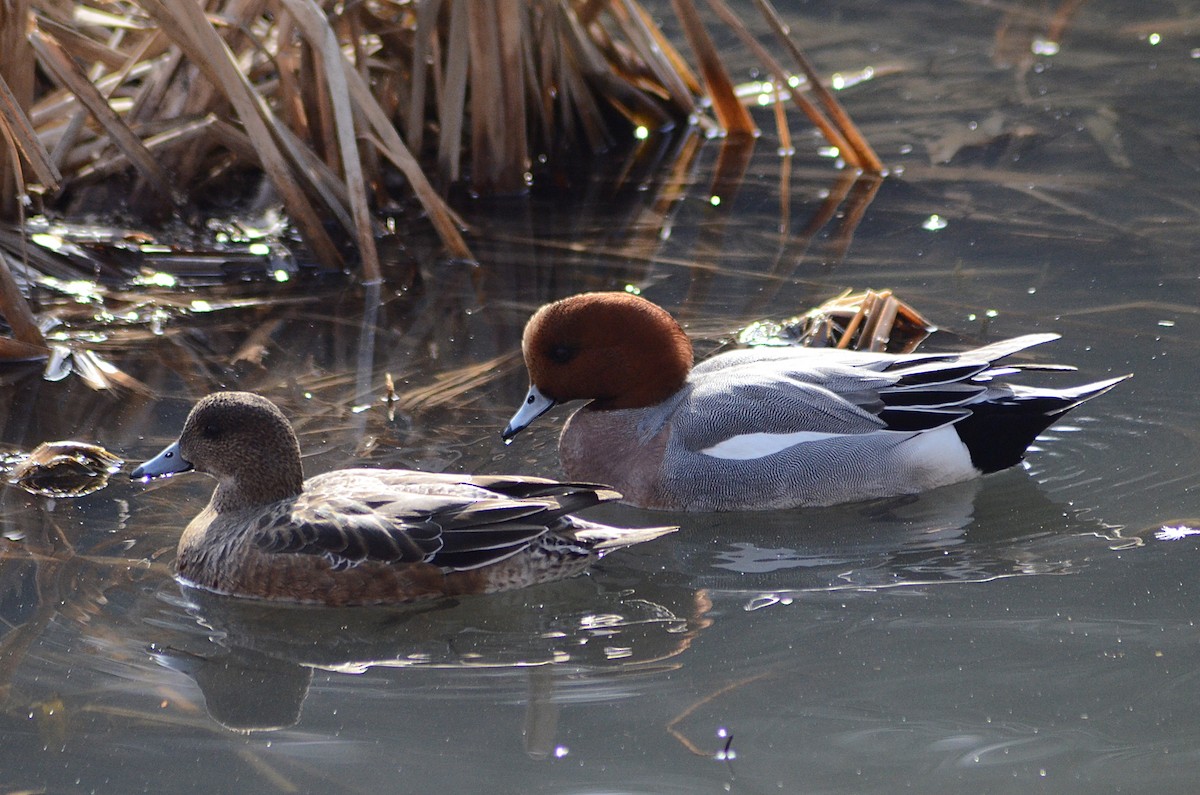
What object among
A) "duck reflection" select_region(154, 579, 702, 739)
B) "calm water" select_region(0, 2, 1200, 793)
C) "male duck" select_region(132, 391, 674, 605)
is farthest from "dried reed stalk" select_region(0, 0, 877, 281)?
"duck reflection" select_region(154, 579, 702, 739)

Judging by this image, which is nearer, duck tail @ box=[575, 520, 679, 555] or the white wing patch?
duck tail @ box=[575, 520, 679, 555]

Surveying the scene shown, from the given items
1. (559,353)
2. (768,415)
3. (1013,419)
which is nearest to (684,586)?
(768,415)

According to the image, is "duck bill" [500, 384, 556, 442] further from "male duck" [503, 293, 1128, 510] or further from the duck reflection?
the duck reflection

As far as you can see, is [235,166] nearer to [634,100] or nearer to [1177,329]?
[634,100]

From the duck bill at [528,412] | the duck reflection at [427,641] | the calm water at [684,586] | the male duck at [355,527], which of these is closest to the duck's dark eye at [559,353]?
the duck bill at [528,412]

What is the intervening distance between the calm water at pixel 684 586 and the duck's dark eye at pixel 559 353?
0.37 meters

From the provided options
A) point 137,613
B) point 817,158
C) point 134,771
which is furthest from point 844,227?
point 134,771

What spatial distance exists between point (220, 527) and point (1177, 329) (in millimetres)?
3734

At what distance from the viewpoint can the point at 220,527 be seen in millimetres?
4348

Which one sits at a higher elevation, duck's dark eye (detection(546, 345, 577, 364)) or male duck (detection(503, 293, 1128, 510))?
duck's dark eye (detection(546, 345, 577, 364))

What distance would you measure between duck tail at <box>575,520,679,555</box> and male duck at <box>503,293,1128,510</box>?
52cm

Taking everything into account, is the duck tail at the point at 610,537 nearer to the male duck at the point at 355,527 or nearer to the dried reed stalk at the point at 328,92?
the male duck at the point at 355,527

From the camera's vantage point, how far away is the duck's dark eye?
5.09m

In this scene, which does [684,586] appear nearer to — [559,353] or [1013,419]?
[559,353]
